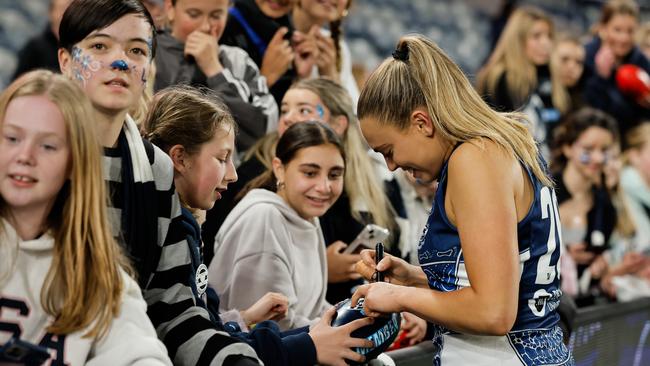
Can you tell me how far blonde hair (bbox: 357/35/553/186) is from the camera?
2.12 metres

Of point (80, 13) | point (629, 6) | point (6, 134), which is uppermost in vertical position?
point (629, 6)

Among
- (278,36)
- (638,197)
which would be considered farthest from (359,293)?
(638,197)

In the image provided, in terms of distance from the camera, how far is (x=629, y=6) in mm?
6828

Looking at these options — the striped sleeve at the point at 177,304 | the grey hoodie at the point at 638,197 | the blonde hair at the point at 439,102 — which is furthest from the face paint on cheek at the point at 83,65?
the grey hoodie at the point at 638,197

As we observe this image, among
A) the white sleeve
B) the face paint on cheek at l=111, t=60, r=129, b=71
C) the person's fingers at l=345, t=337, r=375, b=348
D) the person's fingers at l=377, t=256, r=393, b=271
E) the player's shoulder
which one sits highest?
the face paint on cheek at l=111, t=60, r=129, b=71

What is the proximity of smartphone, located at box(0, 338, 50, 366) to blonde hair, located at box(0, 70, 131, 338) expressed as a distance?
7 centimetres

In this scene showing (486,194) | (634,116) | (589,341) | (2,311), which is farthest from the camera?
(634,116)

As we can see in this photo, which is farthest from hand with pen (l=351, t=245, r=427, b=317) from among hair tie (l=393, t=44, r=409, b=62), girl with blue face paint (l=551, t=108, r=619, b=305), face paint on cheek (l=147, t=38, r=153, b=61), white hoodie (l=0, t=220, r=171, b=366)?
girl with blue face paint (l=551, t=108, r=619, b=305)

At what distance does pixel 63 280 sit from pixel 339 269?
1.70 m

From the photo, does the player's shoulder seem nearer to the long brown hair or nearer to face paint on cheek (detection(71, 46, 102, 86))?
face paint on cheek (detection(71, 46, 102, 86))

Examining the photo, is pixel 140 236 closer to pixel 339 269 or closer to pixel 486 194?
pixel 486 194

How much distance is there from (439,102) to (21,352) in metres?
1.05

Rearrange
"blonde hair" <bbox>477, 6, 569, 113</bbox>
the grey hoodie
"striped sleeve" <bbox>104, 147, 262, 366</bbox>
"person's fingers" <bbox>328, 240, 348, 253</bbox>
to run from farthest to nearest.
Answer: "blonde hair" <bbox>477, 6, 569, 113</bbox> < the grey hoodie < "person's fingers" <bbox>328, 240, 348, 253</bbox> < "striped sleeve" <bbox>104, 147, 262, 366</bbox>

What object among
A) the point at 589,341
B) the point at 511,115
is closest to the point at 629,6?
the point at 589,341
